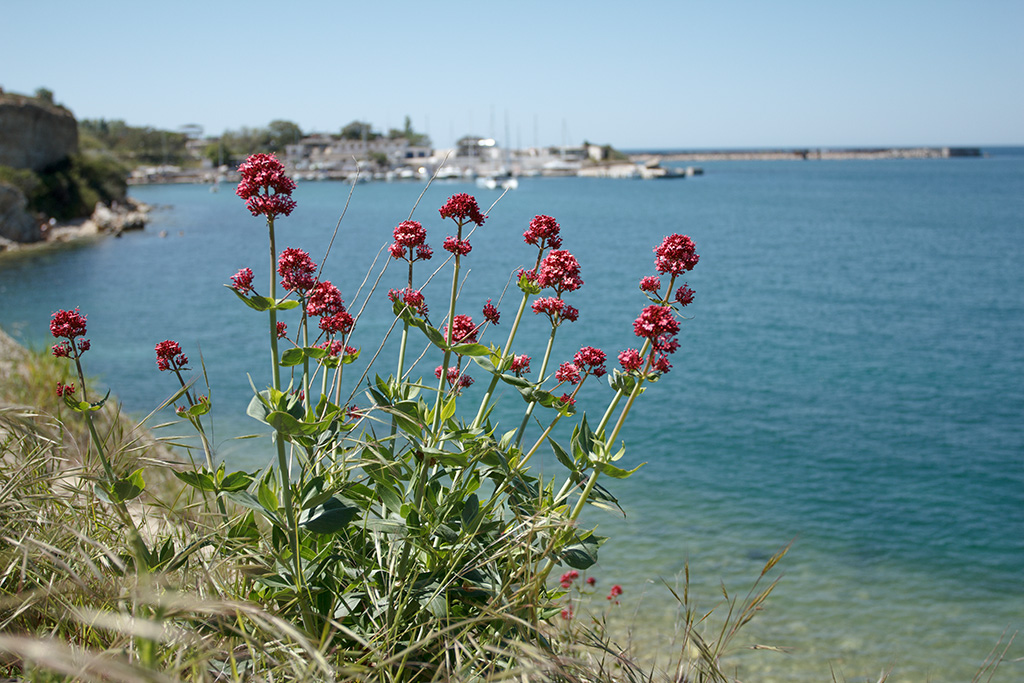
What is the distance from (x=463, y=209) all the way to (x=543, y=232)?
1.05 ft

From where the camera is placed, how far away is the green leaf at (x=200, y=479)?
238 cm

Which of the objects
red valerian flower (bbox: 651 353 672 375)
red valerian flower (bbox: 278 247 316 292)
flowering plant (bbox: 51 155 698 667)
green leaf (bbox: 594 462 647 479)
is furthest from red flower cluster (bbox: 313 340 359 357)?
red valerian flower (bbox: 651 353 672 375)

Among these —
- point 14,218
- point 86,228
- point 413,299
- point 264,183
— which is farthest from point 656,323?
point 86,228

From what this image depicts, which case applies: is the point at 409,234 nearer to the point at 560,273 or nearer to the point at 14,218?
the point at 560,273

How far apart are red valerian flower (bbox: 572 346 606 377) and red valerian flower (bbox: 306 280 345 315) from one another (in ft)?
3.11

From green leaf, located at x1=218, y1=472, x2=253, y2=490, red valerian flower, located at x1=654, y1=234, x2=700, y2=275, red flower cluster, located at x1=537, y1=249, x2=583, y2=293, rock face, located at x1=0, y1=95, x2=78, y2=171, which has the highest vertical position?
rock face, located at x1=0, y1=95, x2=78, y2=171

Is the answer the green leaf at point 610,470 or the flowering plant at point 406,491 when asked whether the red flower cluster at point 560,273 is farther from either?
the green leaf at point 610,470

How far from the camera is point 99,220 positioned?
149 ft

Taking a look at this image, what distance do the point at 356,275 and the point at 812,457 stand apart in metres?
20.7

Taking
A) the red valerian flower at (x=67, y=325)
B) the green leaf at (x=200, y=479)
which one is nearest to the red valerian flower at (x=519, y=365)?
the green leaf at (x=200, y=479)

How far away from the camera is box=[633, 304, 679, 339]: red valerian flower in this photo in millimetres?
2318

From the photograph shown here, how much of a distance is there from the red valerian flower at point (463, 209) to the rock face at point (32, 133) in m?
52.0

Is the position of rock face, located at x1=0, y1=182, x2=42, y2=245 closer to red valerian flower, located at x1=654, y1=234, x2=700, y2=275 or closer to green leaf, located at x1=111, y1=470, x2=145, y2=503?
green leaf, located at x1=111, y1=470, x2=145, y2=503

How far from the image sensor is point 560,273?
257 centimetres
